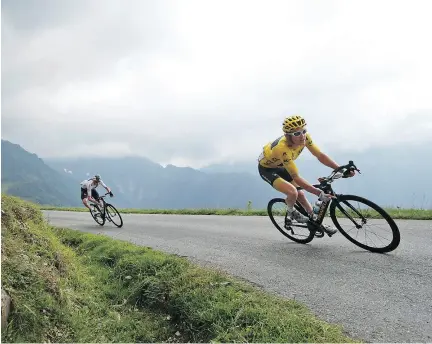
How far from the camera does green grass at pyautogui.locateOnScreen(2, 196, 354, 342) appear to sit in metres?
4.10

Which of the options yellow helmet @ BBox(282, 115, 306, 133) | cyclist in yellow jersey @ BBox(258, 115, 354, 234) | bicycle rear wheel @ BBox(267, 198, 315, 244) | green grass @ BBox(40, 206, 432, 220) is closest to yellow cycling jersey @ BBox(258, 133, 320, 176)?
cyclist in yellow jersey @ BBox(258, 115, 354, 234)

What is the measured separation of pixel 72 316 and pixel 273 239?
207 inches

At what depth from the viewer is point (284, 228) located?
907cm

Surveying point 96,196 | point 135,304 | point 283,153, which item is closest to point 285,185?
point 283,153

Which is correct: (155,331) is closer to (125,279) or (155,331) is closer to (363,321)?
(125,279)

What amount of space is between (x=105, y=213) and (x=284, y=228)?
790 centimetres

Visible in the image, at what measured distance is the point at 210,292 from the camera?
5.18 m

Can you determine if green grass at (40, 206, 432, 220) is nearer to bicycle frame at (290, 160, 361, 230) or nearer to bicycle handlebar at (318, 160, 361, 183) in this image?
bicycle frame at (290, 160, 361, 230)

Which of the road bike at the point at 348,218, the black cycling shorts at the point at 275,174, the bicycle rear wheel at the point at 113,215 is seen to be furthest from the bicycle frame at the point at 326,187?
the bicycle rear wheel at the point at 113,215

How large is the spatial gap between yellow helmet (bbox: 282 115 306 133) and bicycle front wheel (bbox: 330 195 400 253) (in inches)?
64.9

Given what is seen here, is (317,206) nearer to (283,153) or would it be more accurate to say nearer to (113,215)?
(283,153)

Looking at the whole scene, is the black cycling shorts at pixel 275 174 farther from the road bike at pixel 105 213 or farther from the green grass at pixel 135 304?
the road bike at pixel 105 213

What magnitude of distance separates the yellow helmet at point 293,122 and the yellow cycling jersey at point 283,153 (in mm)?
368

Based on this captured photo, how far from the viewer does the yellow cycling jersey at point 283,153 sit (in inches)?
→ 294
